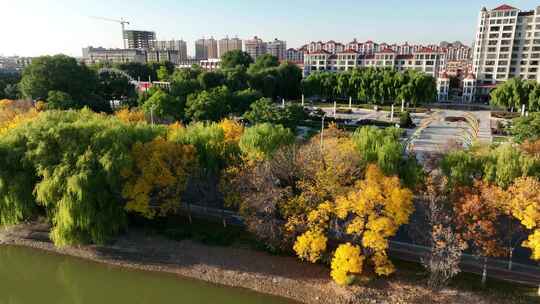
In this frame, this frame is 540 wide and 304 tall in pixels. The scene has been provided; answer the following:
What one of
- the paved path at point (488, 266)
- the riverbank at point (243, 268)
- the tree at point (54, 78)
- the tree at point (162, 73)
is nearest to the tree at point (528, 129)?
the paved path at point (488, 266)

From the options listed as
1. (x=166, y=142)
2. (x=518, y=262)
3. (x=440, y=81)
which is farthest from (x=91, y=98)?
(x=440, y=81)

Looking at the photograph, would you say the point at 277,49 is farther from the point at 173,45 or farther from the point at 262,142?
the point at 262,142

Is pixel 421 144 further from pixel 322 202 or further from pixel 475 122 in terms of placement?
pixel 322 202

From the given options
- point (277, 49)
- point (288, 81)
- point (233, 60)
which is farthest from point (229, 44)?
point (288, 81)

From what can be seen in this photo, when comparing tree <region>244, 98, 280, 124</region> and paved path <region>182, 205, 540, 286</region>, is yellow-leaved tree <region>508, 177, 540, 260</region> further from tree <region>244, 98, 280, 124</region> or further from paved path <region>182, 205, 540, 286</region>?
tree <region>244, 98, 280, 124</region>

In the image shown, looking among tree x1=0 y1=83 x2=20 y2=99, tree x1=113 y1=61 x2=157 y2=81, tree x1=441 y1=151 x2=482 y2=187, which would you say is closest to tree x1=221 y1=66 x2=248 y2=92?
tree x1=113 y1=61 x2=157 y2=81

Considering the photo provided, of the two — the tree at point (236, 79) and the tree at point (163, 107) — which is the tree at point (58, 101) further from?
the tree at point (236, 79)
